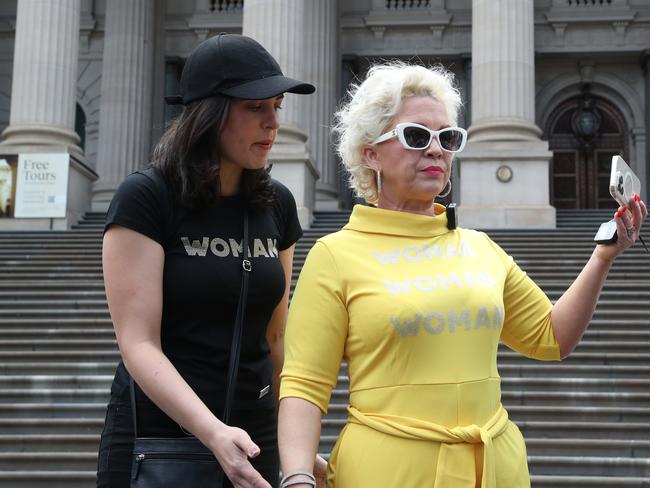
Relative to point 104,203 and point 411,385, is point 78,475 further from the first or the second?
point 104,203

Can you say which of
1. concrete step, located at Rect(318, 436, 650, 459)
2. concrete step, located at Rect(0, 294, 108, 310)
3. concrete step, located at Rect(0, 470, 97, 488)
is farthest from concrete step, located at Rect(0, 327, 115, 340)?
concrete step, located at Rect(318, 436, 650, 459)

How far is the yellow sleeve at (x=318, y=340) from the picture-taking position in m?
2.31

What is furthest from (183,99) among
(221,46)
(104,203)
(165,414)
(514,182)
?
(104,203)

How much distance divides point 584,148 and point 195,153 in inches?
889

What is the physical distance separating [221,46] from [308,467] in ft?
3.99

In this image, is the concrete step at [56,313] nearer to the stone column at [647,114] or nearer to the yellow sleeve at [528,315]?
the yellow sleeve at [528,315]

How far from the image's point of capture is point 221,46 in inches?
98.3

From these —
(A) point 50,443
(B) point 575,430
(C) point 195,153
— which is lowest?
(A) point 50,443

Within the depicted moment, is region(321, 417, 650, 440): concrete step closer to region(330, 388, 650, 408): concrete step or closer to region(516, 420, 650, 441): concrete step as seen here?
region(516, 420, 650, 441): concrete step

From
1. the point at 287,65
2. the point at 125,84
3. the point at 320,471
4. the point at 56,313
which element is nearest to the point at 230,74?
the point at 320,471

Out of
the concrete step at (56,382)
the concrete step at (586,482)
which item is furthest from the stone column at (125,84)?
the concrete step at (586,482)

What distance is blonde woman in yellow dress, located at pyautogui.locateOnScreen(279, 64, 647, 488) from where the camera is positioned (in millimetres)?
2232

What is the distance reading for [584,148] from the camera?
23672 millimetres

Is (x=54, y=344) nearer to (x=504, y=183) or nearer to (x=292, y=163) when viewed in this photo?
(x=292, y=163)
